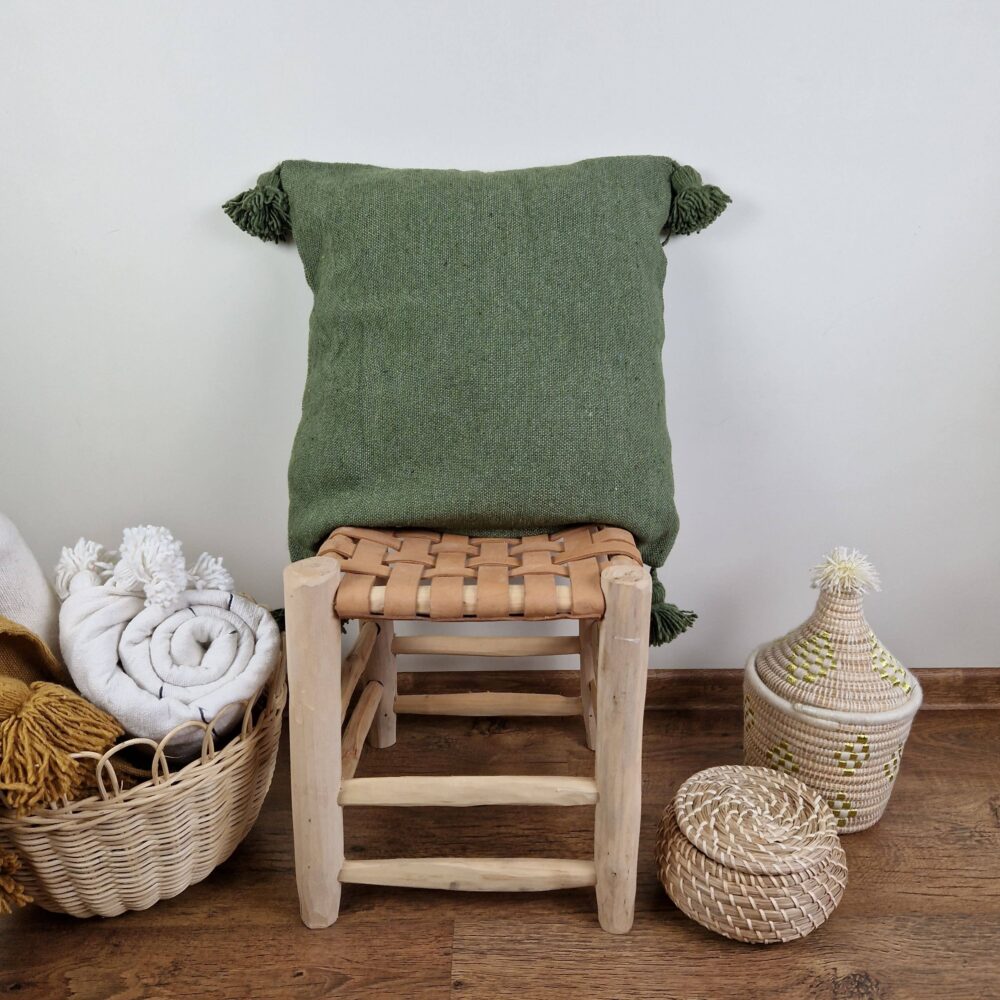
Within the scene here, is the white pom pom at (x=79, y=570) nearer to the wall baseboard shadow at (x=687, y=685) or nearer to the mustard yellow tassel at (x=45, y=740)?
the mustard yellow tassel at (x=45, y=740)

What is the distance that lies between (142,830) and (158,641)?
18 centimetres

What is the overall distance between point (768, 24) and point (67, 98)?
33.6 inches

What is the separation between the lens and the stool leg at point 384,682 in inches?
43.1

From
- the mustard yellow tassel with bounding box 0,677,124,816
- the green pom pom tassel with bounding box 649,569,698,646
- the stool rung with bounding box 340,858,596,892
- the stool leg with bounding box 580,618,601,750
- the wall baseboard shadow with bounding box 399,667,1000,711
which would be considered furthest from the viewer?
the wall baseboard shadow with bounding box 399,667,1000,711

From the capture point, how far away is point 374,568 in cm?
80

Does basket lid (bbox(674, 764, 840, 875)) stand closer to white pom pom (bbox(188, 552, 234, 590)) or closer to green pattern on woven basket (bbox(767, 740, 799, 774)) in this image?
green pattern on woven basket (bbox(767, 740, 799, 774))

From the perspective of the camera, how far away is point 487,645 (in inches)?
43.5

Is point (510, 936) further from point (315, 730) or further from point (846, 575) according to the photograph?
point (846, 575)

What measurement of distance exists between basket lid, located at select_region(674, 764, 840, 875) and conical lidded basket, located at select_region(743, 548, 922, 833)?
0.09 metres

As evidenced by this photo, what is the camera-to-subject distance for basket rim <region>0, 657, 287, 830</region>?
75 centimetres

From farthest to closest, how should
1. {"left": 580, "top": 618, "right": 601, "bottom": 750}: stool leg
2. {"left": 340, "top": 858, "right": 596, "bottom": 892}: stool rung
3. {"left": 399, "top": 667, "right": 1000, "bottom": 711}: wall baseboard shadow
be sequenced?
{"left": 399, "top": 667, "right": 1000, "bottom": 711}: wall baseboard shadow, {"left": 580, "top": 618, "right": 601, "bottom": 750}: stool leg, {"left": 340, "top": 858, "right": 596, "bottom": 892}: stool rung

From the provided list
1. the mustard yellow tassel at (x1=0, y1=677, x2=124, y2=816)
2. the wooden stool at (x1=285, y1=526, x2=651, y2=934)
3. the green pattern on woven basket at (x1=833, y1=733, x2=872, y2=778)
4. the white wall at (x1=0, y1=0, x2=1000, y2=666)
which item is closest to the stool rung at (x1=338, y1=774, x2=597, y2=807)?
the wooden stool at (x1=285, y1=526, x2=651, y2=934)

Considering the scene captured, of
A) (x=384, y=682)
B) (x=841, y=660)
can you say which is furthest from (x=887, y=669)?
(x=384, y=682)

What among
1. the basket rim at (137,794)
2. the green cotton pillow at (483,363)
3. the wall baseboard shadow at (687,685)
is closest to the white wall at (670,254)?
the wall baseboard shadow at (687,685)
